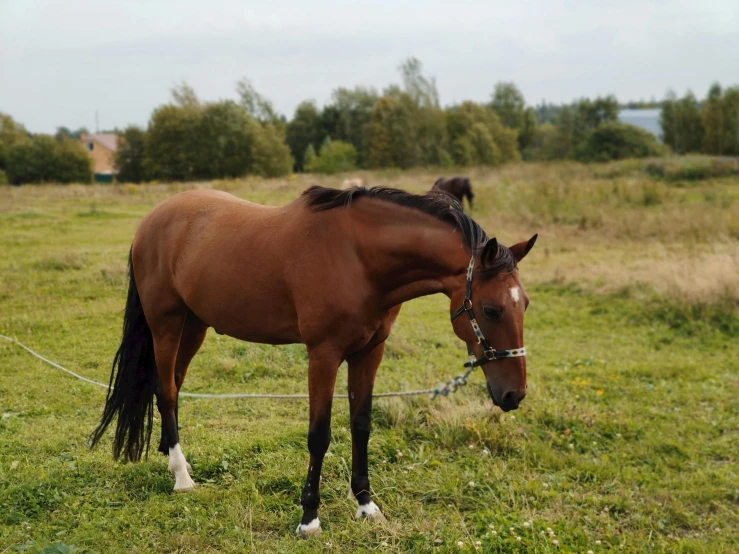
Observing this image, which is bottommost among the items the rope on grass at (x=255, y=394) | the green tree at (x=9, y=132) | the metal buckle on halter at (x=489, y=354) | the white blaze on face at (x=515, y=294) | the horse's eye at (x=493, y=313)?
the rope on grass at (x=255, y=394)

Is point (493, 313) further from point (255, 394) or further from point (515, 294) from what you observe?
point (255, 394)

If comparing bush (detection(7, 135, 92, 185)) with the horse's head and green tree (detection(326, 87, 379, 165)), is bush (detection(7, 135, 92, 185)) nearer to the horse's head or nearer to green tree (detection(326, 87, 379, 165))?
green tree (detection(326, 87, 379, 165))

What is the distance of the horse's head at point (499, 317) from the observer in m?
3.03

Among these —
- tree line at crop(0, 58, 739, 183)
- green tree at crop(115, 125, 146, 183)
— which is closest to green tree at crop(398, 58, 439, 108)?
tree line at crop(0, 58, 739, 183)

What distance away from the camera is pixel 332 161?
141 ft

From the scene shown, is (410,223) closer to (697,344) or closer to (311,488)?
(311,488)

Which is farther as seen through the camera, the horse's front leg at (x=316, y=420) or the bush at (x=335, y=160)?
the bush at (x=335, y=160)

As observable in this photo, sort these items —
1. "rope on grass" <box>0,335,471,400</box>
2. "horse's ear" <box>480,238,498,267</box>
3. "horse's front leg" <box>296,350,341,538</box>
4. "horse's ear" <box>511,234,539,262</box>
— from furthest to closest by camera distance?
1. "rope on grass" <box>0,335,471,400</box>
2. "horse's front leg" <box>296,350,341,538</box>
3. "horse's ear" <box>511,234,539,262</box>
4. "horse's ear" <box>480,238,498,267</box>

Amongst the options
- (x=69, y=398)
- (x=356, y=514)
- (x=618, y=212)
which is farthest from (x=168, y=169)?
(x=356, y=514)

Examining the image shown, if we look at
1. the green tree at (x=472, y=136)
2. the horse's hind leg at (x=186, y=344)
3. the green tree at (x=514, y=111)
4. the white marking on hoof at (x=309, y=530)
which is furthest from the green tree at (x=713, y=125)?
the white marking on hoof at (x=309, y=530)

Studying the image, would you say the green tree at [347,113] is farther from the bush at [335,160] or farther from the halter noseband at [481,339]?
the halter noseband at [481,339]

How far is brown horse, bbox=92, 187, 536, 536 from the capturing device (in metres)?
3.08

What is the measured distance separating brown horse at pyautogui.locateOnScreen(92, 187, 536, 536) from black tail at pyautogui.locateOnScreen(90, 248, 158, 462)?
0.41 feet

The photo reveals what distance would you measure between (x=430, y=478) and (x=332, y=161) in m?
40.1
